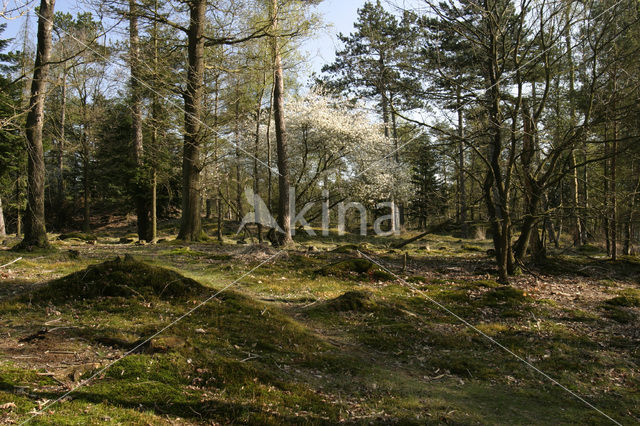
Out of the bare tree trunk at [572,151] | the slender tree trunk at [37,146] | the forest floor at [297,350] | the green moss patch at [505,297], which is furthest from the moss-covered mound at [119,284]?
the bare tree trunk at [572,151]

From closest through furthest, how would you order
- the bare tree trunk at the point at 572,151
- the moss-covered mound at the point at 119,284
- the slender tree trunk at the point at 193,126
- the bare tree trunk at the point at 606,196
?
the moss-covered mound at the point at 119,284 → the bare tree trunk at the point at 572,151 → the bare tree trunk at the point at 606,196 → the slender tree trunk at the point at 193,126

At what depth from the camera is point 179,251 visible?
11.1 meters

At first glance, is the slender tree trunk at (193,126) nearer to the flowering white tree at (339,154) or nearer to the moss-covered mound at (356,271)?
the moss-covered mound at (356,271)

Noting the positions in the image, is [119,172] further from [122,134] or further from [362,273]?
[362,273]

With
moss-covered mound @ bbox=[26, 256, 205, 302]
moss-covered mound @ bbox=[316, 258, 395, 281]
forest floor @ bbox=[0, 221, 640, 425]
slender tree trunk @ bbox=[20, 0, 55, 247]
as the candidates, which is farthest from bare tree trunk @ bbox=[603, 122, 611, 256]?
slender tree trunk @ bbox=[20, 0, 55, 247]

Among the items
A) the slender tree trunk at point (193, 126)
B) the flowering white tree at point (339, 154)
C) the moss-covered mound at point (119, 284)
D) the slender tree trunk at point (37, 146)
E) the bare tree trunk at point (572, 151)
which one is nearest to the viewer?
the moss-covered mound at point (119, 284)

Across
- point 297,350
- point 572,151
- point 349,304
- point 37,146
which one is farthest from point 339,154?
point 297,350

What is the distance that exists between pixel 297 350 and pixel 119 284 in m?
2.80

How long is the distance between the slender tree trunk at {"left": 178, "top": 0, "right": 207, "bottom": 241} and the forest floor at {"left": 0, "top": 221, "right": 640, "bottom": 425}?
3.90 metres

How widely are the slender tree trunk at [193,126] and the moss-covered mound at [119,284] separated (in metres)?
6.58

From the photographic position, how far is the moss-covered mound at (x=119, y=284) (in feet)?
18.2

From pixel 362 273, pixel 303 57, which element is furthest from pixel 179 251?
pixel 303 57

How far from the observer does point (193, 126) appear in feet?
42.4

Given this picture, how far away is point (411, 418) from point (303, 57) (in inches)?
666
